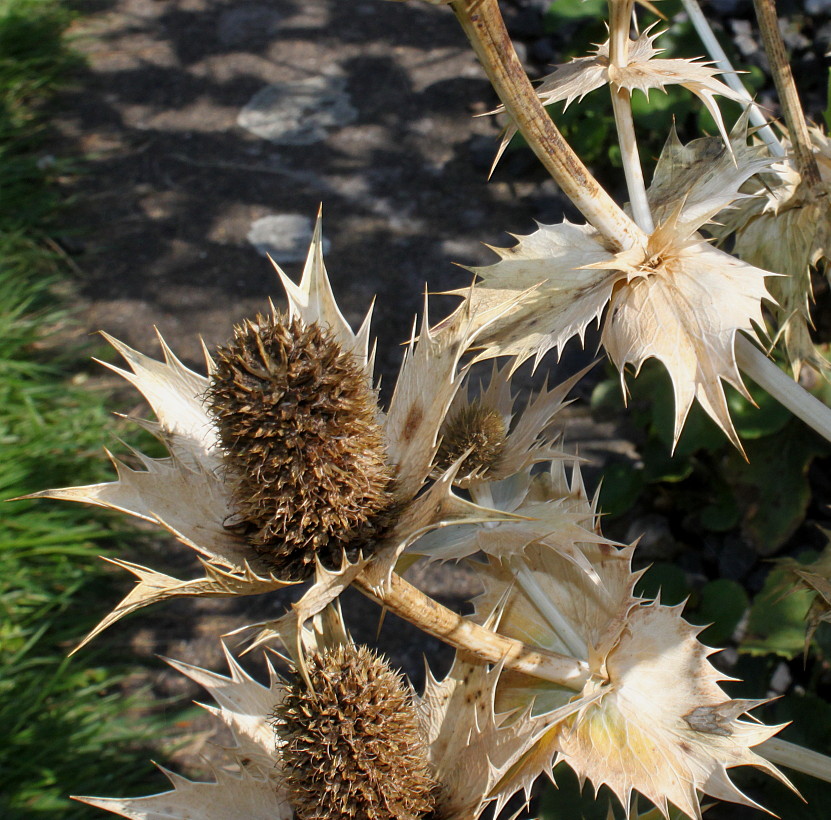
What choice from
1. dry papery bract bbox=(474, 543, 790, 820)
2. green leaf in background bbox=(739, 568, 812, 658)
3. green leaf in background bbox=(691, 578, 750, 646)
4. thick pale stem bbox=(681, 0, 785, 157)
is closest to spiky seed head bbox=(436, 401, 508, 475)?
dry papery bract bbox=(474, 543, 790, 820)

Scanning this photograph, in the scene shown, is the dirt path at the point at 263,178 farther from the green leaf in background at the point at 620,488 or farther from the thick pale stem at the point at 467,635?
the thick pale stem at the point at 467,635

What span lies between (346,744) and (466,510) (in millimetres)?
281

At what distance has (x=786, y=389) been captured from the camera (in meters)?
0.92

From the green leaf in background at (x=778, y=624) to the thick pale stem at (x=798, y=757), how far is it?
0.61 meters

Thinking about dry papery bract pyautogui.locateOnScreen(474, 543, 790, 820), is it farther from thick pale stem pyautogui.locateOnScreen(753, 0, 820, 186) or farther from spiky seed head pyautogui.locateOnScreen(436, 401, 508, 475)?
thick pale stem pyautogui.locateOnScreen(753, 0, 820, 186)

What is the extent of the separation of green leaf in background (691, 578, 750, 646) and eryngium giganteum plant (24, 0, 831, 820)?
0.81 meters

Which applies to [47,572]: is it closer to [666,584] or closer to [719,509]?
[666,584]

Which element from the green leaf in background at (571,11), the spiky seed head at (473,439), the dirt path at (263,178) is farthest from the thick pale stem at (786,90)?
the green leaf in background at (571,11)

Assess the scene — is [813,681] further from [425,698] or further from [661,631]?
[425,698]

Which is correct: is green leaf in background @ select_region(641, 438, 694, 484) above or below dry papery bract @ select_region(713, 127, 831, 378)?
below

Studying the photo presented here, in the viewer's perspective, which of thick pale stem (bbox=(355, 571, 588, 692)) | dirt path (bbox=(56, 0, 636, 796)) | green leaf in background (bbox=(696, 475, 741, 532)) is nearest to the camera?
thick pale stem (bbox=(355, 571, 588, 692))

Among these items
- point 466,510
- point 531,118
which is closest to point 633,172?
point 531,118

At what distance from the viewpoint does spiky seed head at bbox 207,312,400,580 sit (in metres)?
0.77

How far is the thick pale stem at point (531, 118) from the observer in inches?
25.4
